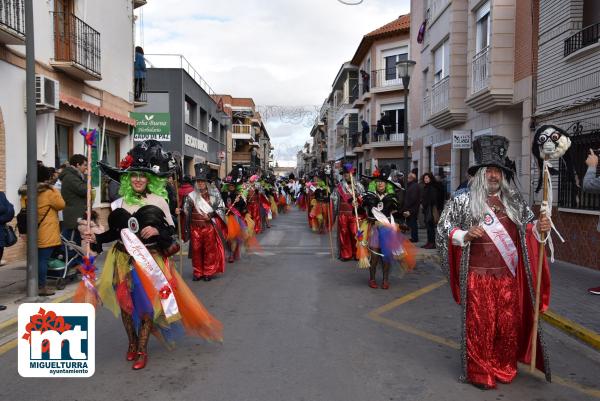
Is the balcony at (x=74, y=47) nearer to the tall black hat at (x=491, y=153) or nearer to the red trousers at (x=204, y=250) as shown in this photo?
the red trousers at (x=204, y=250)

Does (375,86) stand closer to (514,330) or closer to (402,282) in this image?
(402,282)

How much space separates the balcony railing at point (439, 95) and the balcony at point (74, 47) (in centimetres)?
1040

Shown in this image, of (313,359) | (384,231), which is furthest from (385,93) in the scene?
(313,359)

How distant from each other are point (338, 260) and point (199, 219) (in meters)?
3.50

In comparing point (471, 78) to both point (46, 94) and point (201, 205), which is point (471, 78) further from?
point (46, 94)

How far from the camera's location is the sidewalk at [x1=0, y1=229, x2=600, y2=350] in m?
6.00

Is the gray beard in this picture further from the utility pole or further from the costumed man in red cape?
the utility pole

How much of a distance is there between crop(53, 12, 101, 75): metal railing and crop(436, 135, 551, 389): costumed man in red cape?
35.6 feet

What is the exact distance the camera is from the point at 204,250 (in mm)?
9227

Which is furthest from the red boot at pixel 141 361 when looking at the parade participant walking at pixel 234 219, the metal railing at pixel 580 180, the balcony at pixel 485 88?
the balcony at pixel 485 88

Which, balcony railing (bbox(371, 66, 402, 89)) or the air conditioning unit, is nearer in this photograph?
the air conditioning unit

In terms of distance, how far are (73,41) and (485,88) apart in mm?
10027

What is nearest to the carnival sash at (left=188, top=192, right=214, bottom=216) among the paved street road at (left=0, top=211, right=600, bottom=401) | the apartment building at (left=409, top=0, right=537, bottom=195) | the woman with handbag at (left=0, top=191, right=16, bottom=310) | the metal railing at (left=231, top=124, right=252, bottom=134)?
the paved street road at (left=0, top=211, right=600, bottom=401)

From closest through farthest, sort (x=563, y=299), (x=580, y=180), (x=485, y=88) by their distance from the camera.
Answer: (x=563, y=299) → (x=580, y=180) → (x=485, y=88)
